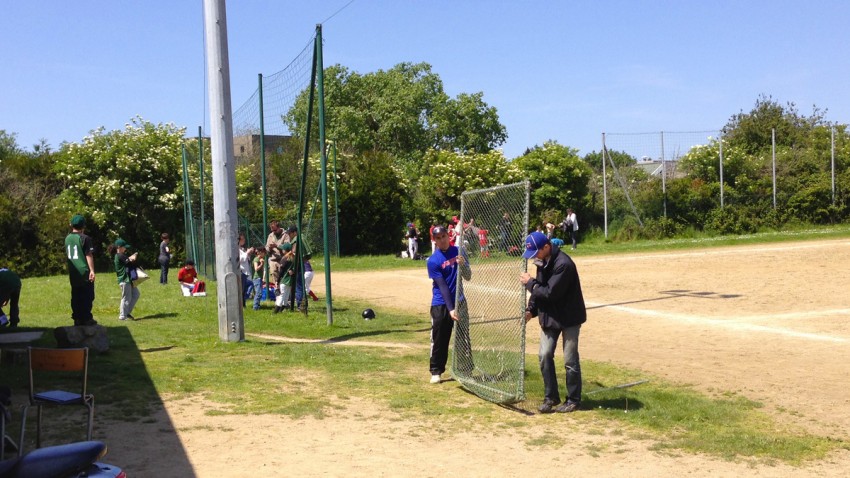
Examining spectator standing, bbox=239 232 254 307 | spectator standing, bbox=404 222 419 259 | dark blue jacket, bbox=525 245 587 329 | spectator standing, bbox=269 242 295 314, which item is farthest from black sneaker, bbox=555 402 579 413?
spectator standing, bbox=404 222 419 259

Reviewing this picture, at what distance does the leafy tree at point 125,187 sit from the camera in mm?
40656

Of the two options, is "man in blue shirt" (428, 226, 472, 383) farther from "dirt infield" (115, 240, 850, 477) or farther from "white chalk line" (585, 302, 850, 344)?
"white chalk line" (585, 302, 850, 344)

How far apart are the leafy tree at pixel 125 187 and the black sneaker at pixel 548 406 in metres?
35.1

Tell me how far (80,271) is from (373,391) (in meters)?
5.72

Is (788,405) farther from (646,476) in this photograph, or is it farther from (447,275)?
(447,275)

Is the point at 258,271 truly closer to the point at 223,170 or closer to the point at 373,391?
the point at 223,170

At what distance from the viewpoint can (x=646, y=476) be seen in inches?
256

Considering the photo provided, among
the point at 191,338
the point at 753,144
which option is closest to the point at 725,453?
the point at 191,338

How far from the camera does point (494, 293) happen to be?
36.3 ft

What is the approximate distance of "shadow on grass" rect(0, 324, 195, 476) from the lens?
6891mm

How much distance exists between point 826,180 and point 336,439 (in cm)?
3656

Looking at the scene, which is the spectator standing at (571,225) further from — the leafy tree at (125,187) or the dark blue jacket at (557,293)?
the dark blue jacket at (557,293)

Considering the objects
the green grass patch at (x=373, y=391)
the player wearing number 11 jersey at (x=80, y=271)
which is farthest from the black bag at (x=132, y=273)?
the player wearing number 11 jersey at (x=80, y=271)

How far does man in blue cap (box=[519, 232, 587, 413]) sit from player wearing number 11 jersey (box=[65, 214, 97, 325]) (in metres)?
7.42
